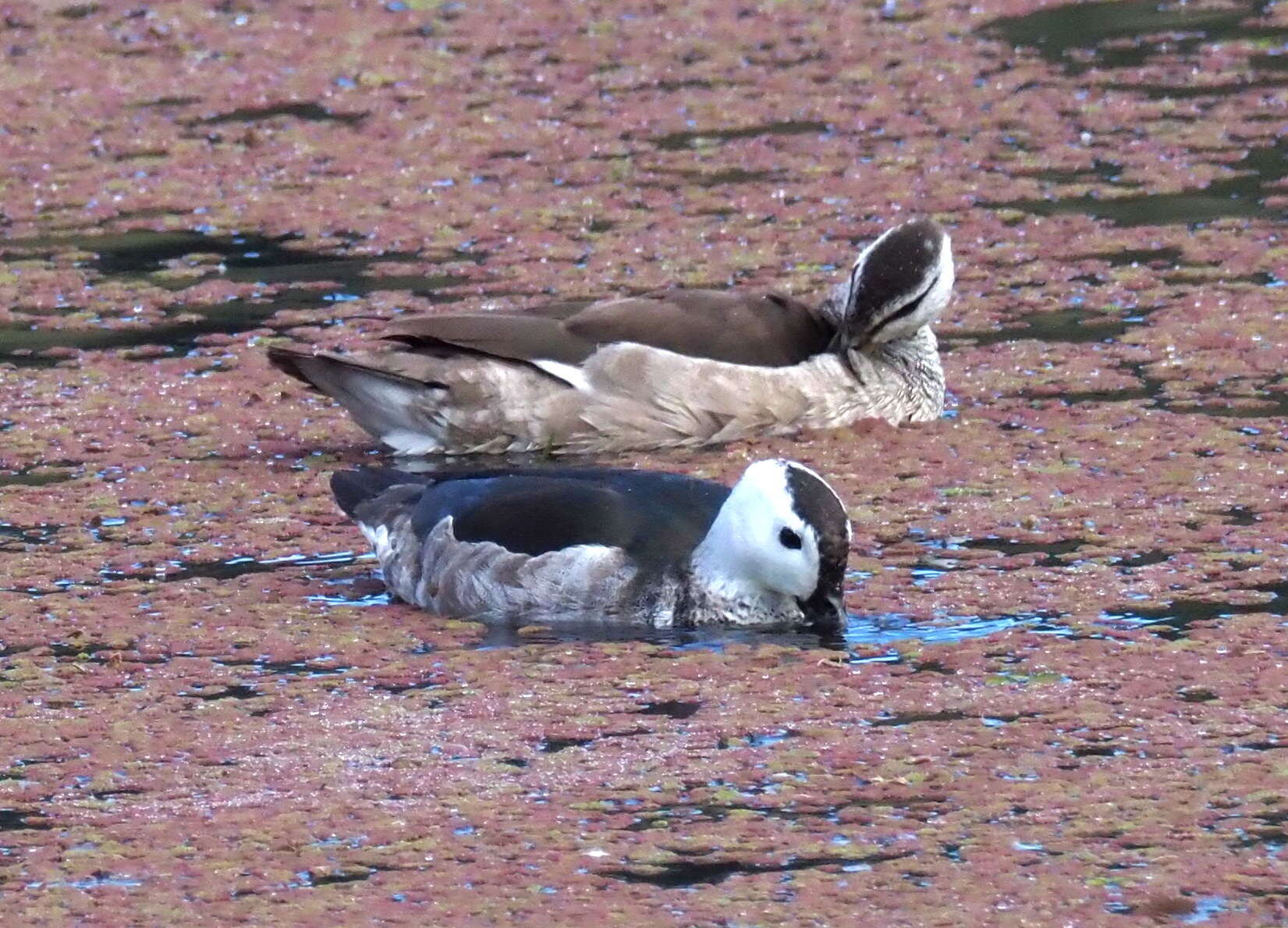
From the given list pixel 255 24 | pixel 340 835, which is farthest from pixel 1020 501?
pixel 255 24

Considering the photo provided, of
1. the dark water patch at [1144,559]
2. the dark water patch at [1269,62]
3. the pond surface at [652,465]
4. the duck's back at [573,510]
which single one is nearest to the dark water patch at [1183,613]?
the pond surface at [652,465]

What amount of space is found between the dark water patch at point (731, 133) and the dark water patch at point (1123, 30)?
1867 millimetres

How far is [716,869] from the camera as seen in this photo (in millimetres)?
6086

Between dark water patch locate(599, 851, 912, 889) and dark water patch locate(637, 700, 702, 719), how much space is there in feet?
3.39

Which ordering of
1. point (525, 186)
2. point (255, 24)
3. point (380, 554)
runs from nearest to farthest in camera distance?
point (380, 554) → point (525, 186) → point (255, 24)

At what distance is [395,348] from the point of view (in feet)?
33.6

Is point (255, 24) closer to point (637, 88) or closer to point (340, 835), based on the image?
point (637, 88)

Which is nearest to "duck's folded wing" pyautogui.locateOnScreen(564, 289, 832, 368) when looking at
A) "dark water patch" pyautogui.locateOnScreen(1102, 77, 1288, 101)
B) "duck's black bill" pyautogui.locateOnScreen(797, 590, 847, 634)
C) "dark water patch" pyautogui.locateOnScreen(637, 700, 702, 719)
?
"duck's black bill" pyautogui.locateOnScreen(797, 590, 847, 634)

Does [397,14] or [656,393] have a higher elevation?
[397,14]

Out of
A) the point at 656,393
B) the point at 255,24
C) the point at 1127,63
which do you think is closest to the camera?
the point at 656,393

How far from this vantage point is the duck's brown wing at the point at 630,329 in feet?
33.0

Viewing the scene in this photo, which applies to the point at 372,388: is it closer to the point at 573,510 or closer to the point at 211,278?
the point at 573,510

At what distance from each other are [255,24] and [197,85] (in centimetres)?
133

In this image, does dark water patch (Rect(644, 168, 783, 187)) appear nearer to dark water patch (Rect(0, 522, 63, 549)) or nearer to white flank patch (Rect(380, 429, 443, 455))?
white flank patch (Rect(380, 429, 443, 455))
